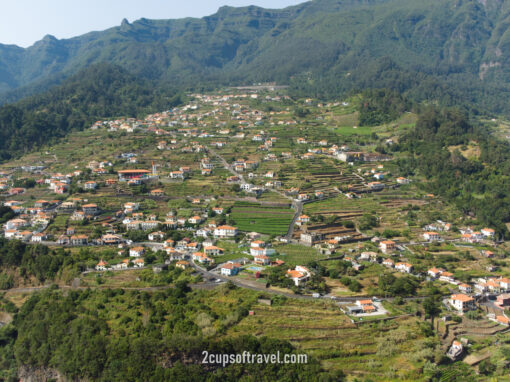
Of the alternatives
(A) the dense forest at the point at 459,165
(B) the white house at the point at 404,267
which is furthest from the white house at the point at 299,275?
(A) the dense forest at the point at 459,165

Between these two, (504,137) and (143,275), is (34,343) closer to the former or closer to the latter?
(143,275)

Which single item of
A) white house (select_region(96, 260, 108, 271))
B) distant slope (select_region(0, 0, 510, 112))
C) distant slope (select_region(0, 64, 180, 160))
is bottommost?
white house (select_region(96, 260, 108, 271))

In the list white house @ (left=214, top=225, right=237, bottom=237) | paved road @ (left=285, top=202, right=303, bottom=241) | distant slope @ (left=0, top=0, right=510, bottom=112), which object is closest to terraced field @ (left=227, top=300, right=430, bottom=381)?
paved road @ (left=285, top=202, right=303, bottom=241)

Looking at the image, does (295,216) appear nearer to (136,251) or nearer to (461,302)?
(136,251)

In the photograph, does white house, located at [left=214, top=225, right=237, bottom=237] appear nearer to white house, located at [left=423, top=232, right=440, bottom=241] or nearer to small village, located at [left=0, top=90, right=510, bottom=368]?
small village, located at [left=0, top=90, right=510, bottom=368]

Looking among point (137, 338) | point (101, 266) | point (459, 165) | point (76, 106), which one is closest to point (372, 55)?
point (76, 106)
